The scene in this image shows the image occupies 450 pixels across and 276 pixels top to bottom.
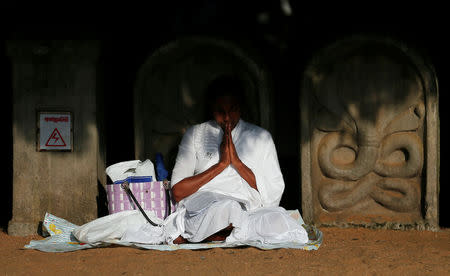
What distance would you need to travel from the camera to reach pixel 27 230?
5691 millimetres

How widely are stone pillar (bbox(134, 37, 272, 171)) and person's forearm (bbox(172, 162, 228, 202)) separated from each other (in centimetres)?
101

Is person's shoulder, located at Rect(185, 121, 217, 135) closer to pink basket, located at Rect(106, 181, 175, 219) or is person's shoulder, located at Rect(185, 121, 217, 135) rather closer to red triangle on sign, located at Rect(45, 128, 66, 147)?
pink basket, located at Rect(106, 181, 175, 219)

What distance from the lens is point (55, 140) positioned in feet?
18.9

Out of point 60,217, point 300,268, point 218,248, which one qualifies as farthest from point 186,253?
point 60,217

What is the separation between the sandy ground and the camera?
4176mm

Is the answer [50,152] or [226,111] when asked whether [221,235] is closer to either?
[226,111]

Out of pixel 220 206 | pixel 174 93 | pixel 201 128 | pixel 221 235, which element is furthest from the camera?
pixel 174 93

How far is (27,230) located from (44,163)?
2.18 ft

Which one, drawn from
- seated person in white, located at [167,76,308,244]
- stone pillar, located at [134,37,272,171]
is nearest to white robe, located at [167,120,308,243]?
seated person in white, located at [167,76,308,244]

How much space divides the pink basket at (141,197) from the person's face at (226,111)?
2.58 feet

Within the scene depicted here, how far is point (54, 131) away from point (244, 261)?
8.11 ft

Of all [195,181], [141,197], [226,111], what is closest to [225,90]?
[226,111]

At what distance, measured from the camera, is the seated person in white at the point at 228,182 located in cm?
489

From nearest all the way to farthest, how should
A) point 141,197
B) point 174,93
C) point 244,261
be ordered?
point 244,261 → point 141,197 → point 174,93
